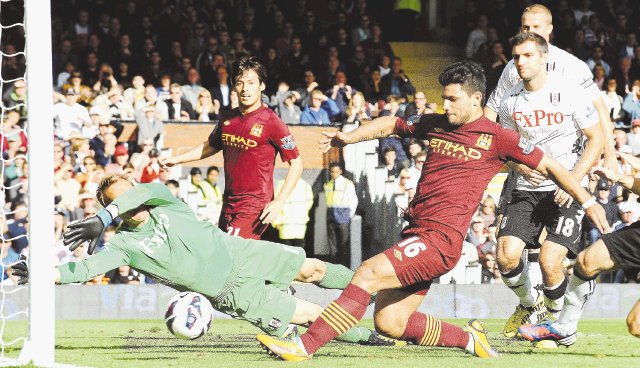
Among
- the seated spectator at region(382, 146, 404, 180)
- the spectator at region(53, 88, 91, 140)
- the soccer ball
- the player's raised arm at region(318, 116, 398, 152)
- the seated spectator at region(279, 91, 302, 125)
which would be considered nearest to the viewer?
the soccer ball

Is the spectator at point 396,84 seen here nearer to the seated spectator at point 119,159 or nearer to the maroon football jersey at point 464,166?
the seated spectator at point 119,159

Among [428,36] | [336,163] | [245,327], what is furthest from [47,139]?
[428,36]

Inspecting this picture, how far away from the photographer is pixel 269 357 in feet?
28.6

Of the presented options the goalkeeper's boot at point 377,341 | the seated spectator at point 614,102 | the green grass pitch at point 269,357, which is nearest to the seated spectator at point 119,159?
the green grass pitch at point 269,357

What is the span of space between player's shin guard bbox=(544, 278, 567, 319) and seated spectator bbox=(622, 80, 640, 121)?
1104 centimetres

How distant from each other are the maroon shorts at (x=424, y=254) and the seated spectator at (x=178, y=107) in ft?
36.8

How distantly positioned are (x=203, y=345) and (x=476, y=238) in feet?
23.9

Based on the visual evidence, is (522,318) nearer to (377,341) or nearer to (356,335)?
(377,341)

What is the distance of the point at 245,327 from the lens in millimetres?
12695

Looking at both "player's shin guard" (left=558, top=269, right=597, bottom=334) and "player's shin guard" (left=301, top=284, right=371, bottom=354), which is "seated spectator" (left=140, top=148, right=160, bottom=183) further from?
"player's shin guard" (left=301, top=284, right=371, bottom=354)

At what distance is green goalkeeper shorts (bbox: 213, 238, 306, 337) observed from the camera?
8.43 m

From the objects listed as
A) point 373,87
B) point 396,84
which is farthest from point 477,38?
point 373,87

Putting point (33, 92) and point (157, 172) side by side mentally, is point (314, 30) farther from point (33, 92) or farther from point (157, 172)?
point (33, 92)

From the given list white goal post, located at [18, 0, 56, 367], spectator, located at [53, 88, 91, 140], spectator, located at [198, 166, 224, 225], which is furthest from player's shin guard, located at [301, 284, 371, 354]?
spectator, located at [53, 88, 91, 140]
